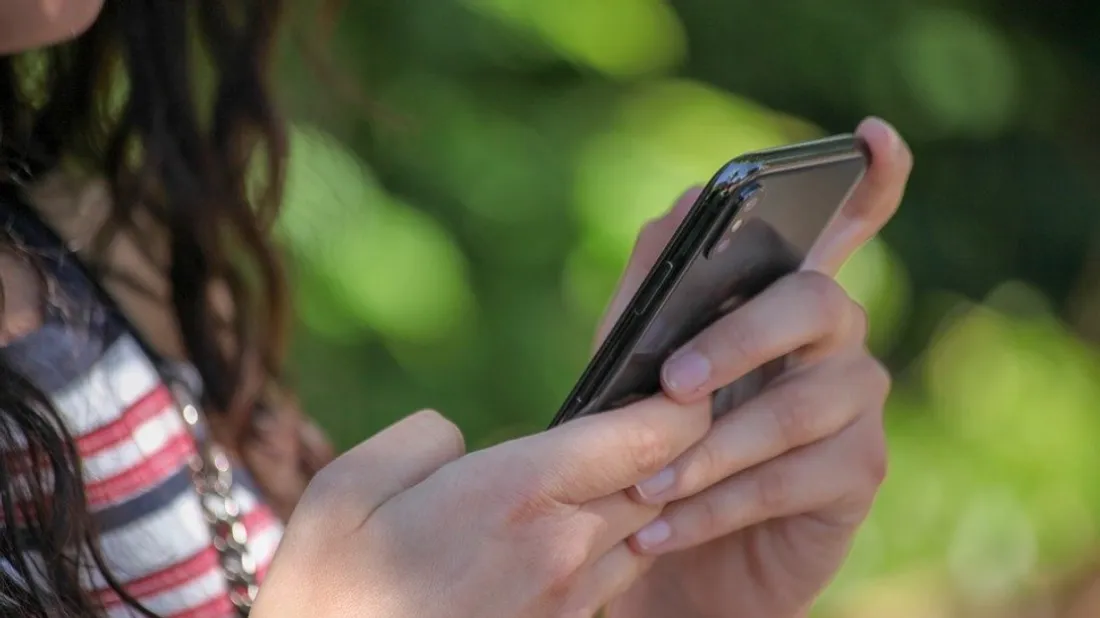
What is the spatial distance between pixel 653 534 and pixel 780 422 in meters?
0.10

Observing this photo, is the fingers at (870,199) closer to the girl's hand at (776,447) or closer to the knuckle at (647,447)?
the girl's hand at (776,447)

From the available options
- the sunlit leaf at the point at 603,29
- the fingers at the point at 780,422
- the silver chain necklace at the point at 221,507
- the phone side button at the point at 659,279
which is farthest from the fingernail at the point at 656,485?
the sunlit leaf at the point at 603,29

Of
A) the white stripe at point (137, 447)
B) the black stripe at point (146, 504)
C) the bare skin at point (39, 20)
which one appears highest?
the bare skin at point (39, 20)

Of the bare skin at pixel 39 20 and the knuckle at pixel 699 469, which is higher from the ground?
the bare skin at pixel 39 20

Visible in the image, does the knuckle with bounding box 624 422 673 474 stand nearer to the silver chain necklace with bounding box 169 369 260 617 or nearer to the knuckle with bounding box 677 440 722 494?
the knuckle with bounding box 677 440 722 494

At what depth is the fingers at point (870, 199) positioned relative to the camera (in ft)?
2.21

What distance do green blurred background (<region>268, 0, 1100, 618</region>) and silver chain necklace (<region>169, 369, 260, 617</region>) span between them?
42 cm

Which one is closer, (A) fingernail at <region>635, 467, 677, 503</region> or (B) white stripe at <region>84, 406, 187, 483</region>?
(A) fingernail at <region>635, 467, 677, 503</region>

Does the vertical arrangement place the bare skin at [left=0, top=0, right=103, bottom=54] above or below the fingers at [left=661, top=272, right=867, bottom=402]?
above

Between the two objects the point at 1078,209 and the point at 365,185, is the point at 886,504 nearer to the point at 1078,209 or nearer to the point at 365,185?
the point at 1078,209

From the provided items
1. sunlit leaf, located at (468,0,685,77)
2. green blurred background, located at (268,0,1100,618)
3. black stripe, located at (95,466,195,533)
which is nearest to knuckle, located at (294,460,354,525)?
black stripe, located at (95,466,195,533)

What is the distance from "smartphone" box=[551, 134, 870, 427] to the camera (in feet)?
1.75

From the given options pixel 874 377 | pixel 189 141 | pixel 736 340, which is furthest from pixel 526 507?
pixel 189 141

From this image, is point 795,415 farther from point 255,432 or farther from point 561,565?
point 255,432
